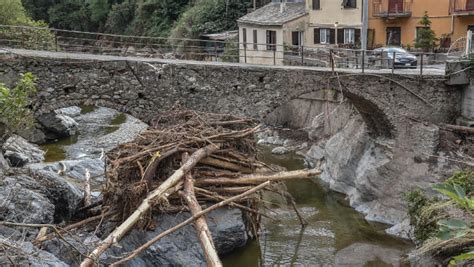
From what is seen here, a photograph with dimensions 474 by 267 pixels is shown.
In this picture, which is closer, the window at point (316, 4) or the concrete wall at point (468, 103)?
the concrete wall at point (468, 103)

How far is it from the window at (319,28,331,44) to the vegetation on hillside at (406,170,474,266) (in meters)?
18.0

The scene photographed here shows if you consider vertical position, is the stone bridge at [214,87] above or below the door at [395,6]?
below

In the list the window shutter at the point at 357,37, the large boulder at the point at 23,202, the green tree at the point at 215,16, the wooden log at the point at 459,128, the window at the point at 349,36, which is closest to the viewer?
the large boulder at the point at 23,202

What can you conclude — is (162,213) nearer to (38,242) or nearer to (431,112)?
(38,242)

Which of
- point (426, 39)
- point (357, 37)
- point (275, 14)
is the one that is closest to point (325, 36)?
point (357, 37)

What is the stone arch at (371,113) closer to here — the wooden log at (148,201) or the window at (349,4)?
the wooden log at (148,201)

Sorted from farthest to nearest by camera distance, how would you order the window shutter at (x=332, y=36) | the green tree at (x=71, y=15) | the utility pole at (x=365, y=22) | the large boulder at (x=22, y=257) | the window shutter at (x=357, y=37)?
the green tree at (x=71, y=15) < the window shutter at (x=332, y=36) < the window shutter at (x=357, y=37) < the utility pole at (x=365, y=22) < the large boulder at (x=22, y=257)

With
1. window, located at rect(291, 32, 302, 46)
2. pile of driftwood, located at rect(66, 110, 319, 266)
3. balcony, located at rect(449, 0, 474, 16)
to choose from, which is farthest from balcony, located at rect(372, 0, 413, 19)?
pile of driftwood, located at rect(66, 110, 319, 266)

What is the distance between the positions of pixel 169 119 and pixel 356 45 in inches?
686

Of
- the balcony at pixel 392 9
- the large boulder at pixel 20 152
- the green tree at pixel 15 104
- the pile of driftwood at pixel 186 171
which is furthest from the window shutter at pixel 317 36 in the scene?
the green tree at pixel 15 104

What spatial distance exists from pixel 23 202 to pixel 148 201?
2.31 metres

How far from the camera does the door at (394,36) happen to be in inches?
1061

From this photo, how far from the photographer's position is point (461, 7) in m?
24.5

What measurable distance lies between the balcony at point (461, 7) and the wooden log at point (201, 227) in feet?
57.7
